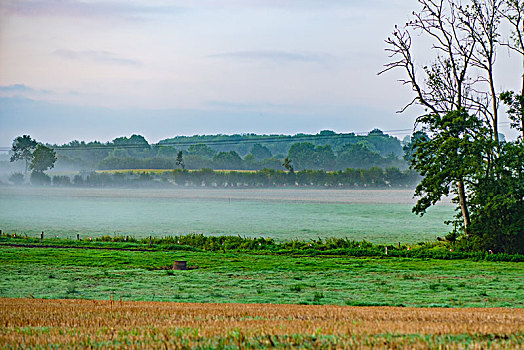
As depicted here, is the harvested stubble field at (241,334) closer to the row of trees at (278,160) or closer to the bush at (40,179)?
the row of trees at (278,160)

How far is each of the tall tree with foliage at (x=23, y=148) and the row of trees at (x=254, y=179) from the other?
858 centimetres

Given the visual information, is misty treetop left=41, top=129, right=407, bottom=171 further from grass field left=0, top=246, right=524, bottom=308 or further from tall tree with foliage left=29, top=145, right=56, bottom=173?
grass field left=0, top=246, right=524, bottom=308

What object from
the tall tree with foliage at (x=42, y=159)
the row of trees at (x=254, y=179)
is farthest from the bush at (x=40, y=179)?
the row of trees at (x=254, y=179)

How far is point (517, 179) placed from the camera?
98.8 ft

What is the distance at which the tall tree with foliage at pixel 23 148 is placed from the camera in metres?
154

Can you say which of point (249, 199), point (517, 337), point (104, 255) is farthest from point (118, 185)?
point (517, 337)

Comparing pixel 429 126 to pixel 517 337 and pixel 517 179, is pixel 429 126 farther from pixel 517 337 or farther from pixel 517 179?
pixel 517 337

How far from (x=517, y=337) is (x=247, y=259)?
22.9 metres

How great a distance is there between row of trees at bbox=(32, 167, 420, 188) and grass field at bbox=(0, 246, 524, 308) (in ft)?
333

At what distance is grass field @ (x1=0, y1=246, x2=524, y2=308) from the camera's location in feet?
53.8

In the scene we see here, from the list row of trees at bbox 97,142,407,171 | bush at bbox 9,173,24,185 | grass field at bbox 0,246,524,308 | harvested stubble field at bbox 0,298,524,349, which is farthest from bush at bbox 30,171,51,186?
harvested stubble field at bbox 0,298,524,349

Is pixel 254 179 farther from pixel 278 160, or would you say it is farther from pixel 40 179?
pixel 40 179

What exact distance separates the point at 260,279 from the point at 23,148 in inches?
5761

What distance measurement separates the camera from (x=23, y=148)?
155m
